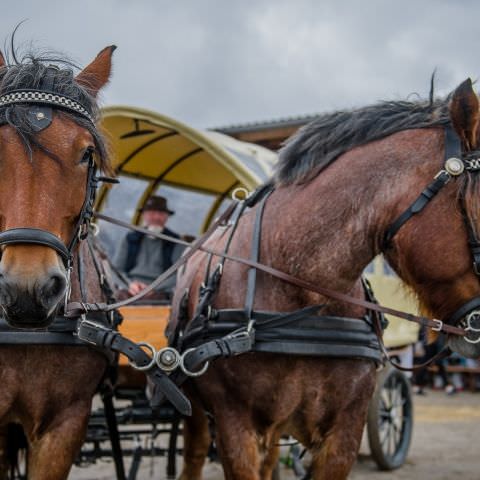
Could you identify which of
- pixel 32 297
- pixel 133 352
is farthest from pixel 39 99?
pixel 133 352

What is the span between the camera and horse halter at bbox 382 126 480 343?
257 centimetres

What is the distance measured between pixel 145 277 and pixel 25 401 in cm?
266

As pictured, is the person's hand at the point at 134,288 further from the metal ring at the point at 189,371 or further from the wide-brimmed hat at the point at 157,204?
the metal ring at the point at 189,371

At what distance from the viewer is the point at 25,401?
8.52ft

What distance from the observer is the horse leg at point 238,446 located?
2773mm

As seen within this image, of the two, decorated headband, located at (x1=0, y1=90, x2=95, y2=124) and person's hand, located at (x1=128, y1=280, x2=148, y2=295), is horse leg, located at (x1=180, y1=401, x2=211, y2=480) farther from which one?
decorated headband, located at (x1=0, y1=90, x2=95, y2=124)

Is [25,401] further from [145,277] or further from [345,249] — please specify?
[145,277]

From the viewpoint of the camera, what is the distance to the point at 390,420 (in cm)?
Answer: 616

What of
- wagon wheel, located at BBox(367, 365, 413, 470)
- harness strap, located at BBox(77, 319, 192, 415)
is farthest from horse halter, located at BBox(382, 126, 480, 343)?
wagon wheel, located at BBox(367, 365, 413, 470)

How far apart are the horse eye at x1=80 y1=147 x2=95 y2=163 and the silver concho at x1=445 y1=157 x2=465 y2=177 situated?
1193mm

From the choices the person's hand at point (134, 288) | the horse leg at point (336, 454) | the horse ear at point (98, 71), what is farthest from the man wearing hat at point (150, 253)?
the horse ear at point (98, 71)

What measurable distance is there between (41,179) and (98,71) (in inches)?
24.7

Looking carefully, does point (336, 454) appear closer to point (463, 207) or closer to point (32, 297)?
point (463, 207)

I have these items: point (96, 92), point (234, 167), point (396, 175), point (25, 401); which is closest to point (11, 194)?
point (96, 92)
